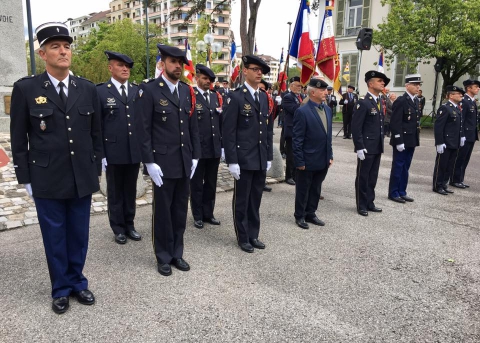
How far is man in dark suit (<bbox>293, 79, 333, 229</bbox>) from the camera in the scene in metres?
5.16

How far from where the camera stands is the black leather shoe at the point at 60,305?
3020mm

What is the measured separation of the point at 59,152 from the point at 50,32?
34.6 inches

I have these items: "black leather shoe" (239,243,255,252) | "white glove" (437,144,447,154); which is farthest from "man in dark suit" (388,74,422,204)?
"black leather shoe" (239,243,255,252)

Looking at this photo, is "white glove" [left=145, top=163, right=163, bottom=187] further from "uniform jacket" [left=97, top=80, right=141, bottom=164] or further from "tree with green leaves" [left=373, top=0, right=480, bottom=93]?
"tree with green leaves" [left=373, top=0, right=480, bottom=93]

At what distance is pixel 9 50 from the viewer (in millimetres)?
9484

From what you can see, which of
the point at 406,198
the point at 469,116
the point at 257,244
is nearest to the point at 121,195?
the point at 257,244

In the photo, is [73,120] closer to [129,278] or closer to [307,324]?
[129,278]

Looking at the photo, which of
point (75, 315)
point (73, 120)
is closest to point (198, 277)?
point (75, 315)

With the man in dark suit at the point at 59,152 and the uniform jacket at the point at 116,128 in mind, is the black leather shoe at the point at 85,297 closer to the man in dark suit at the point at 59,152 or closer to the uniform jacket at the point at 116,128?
the man in dark suit at the point at 59,152

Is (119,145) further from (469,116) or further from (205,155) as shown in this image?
(469,116)

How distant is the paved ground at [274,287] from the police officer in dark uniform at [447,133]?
1886mm

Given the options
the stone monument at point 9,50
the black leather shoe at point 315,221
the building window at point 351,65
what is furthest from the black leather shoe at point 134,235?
the building window at point 351,65

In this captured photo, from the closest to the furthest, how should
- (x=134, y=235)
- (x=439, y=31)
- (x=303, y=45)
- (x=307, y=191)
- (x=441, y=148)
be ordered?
(x=134, y=235), (x=307, y=191), (x=303, y=45), (x=441, y=148), (x=439, y=31)

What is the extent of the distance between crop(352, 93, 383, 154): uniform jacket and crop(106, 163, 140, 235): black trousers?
3272mm
